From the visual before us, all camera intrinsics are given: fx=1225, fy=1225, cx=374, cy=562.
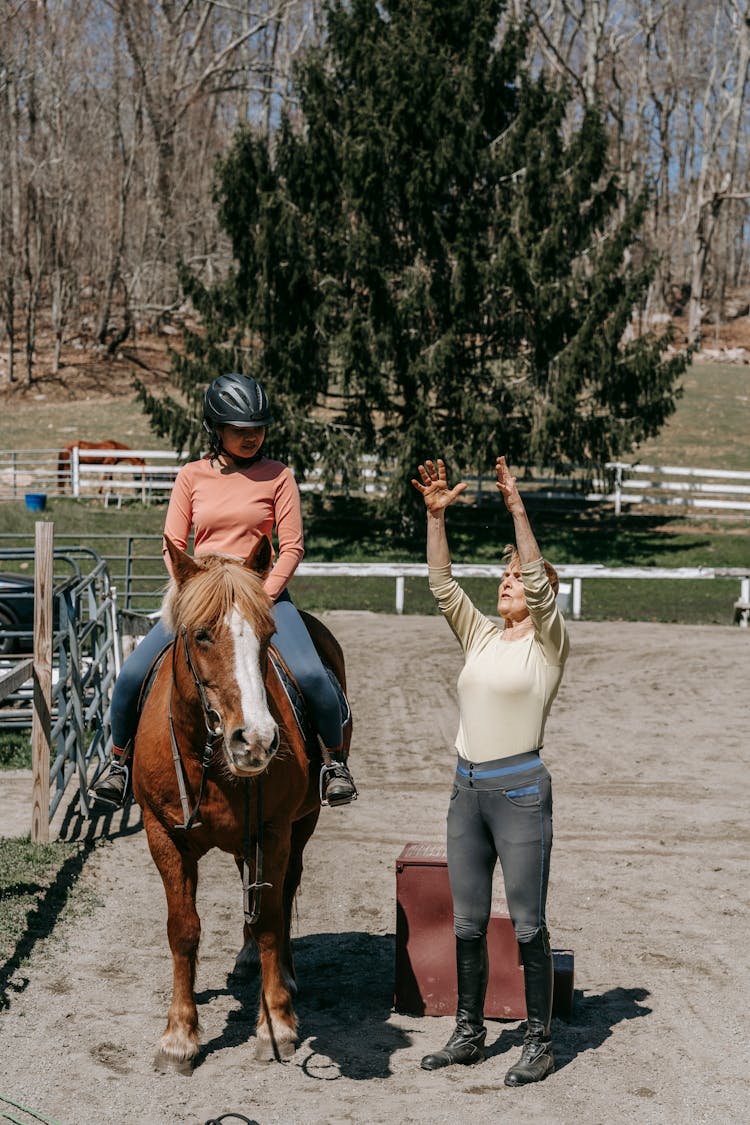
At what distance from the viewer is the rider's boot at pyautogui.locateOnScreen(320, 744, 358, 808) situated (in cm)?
593

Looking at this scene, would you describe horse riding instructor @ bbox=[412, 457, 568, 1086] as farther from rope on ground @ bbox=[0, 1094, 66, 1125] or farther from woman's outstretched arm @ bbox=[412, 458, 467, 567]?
rope on ground @ bbox=[0, 1094, 66, 1125]

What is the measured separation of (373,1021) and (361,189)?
75.8 feet

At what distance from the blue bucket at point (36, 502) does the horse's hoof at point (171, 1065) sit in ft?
84.5

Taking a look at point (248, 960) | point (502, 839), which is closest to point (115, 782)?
point (248, 960)

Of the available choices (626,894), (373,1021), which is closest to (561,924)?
(626,894)

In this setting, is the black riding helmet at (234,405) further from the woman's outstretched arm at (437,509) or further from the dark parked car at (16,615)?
the dark parked car at (16,615)

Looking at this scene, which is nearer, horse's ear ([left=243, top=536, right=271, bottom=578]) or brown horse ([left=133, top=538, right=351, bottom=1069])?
brown horse ([left=133, top=538, right=351, bottom=1069])

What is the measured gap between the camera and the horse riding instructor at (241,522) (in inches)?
226

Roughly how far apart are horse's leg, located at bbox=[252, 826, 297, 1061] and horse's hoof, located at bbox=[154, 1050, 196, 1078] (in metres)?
0.33

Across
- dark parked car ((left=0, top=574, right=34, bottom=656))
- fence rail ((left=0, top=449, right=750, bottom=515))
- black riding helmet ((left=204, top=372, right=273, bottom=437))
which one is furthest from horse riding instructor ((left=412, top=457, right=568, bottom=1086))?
fence rail ((left=0, top=449, right=750, bottom=515))

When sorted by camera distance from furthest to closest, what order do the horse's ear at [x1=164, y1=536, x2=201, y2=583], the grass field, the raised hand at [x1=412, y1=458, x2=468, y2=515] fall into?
1. the grass field
2. the raised hand at [x1=412, y1=458, x2=468, y2=515]
3. the horse's ear at [x1=164, y1=536, x2=201, y2=583]

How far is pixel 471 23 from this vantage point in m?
27.4

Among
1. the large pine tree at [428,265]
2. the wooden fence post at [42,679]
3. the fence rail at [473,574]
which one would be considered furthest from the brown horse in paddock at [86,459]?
the wooden fence post at [42,679]

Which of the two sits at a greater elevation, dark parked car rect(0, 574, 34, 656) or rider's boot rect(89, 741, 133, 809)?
rider's boot rect(89, 741, 133, 809)
